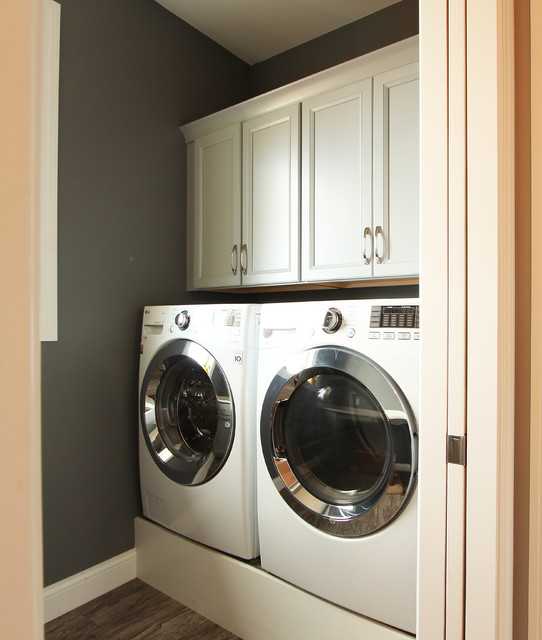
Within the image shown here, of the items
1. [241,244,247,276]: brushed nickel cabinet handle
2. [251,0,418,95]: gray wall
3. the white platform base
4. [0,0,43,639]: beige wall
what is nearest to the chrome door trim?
the white platform base

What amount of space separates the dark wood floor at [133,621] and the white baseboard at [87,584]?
3 centimetres

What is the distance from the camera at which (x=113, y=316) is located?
2127 millimetres

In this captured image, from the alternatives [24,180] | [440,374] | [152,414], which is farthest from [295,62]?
[24,180]

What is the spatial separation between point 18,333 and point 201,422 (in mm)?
1903

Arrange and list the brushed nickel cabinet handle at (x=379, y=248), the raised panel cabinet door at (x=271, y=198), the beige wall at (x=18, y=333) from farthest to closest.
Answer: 1. the raised panel cabinet door at (x=271, y=198)
2. the brushed nickel cabinet handle at (x=379, y=248)
3. the beige wall at (x=18, y=333)

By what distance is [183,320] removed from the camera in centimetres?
195

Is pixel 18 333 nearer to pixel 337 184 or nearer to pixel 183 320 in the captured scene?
pixel 183 320

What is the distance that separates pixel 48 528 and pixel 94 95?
190cm

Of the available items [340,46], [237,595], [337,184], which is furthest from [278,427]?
[340,46]

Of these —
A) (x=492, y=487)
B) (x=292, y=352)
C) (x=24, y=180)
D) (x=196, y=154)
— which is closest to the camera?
(x=24, y=180)

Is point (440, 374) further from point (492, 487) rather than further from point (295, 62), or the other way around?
point (295, 62)

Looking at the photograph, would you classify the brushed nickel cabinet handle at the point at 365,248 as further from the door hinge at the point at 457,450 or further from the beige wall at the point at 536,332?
the door hinge at the point at 457,450

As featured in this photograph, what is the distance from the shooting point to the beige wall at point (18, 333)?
153 mm

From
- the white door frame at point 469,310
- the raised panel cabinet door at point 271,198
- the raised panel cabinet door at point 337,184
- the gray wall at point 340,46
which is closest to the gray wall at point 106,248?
the raised panel cabinet door at point 271,198
